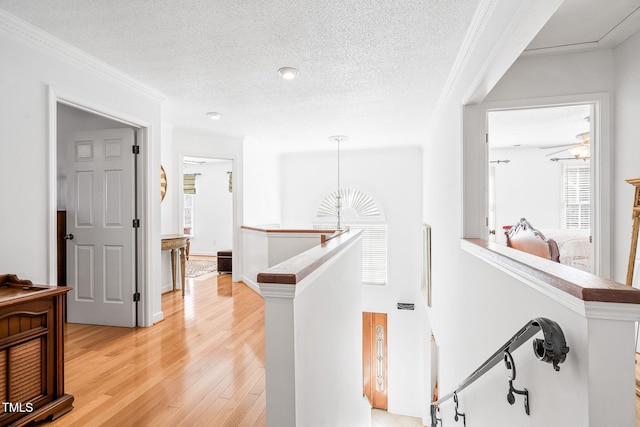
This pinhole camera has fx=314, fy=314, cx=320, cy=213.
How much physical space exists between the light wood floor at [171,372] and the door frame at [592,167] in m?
2.07

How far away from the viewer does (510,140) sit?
558 centimetres

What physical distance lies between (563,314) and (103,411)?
94.5 inches

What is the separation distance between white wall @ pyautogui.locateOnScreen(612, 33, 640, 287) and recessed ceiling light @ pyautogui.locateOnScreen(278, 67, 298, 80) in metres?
2.48

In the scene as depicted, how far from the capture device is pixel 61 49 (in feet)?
7.69

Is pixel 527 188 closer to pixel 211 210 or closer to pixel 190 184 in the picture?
pixel 211 210

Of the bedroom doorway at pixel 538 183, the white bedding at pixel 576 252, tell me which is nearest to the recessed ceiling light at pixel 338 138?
the bedroom doorway at pixel 538 183

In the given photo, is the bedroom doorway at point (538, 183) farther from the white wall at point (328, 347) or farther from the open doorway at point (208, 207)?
the open doorway at point (208, 207)

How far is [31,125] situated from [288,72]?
76.9 inches

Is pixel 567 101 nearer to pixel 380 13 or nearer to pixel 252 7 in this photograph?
pixel 380 13

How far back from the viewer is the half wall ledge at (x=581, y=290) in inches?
36.5

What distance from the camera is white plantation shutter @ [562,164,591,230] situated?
19.4 feet

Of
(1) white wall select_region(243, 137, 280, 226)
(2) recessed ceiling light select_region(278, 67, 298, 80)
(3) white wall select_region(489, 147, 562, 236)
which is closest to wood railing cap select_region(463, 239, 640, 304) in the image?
(2) recessed ceiling light select_region(278, 67, 298, 80)

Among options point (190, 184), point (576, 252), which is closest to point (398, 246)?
point (576, 252)

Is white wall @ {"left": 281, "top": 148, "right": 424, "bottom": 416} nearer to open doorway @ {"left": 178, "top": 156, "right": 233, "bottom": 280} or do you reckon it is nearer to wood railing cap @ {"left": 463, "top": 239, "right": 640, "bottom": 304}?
open doorway @ {"left": 178, "top": 156, "right": 233, "bottom": 280}
